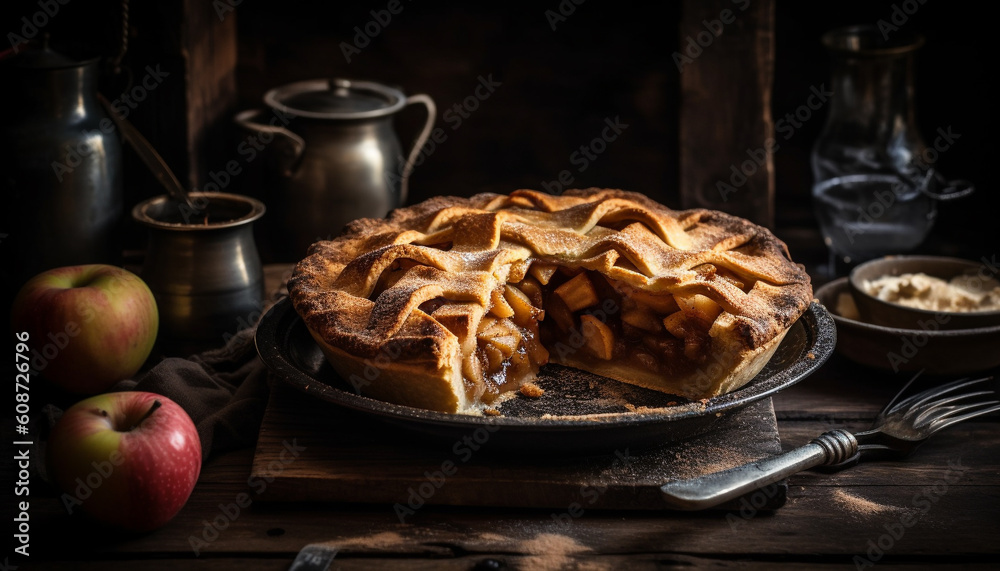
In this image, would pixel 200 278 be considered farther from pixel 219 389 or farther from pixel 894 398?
pixel 894 398

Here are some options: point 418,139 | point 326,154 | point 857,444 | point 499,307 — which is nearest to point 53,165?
point 326,154

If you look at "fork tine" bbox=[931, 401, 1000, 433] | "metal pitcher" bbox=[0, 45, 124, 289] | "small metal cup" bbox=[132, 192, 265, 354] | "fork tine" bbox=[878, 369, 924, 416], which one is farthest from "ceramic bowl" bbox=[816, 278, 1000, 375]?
"metal pitcher" bbox=[0, 45, 124, 289]

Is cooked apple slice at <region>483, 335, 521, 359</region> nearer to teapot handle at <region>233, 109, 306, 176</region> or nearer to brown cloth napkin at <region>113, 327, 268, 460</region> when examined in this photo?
brown cloth napkin at <region>113, 327, 268, 460</region>

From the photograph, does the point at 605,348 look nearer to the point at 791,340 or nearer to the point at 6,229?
the point at 791,340

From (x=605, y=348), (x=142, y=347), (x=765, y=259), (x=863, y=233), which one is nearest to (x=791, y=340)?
(x=765, y=259)

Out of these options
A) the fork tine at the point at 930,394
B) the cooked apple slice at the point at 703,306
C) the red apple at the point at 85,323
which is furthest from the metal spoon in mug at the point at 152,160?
the fork tine at the point at 930,394
